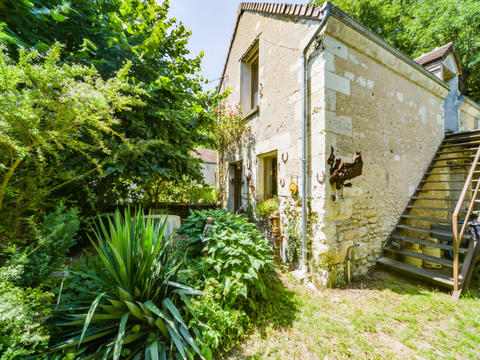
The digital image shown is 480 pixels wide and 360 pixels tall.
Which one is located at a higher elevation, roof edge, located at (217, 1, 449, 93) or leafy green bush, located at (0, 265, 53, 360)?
roof edge, located at (217, 1, 449, 93)

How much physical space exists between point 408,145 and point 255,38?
4.94 meters

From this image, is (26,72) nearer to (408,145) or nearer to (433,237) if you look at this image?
(408,145)

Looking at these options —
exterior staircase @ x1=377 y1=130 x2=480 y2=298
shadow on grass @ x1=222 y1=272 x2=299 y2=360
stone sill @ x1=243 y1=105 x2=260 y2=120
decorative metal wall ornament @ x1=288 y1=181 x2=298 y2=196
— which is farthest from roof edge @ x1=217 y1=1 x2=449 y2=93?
shadow on grass @ x1=222 y1=272 x2=299 y2=360

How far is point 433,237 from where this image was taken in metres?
4.75

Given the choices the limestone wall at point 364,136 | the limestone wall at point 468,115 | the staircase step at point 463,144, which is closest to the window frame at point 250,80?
the limestone wall at point 364,136

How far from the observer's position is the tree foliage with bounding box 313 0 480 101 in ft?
28.1

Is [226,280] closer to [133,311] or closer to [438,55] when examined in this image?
[133,311]

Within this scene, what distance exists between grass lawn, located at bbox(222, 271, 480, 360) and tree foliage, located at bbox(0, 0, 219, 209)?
3000mm

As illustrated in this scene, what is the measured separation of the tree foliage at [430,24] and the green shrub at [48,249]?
1466cm

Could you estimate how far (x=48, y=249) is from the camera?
1.99 metres

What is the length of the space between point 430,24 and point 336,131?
469 inches

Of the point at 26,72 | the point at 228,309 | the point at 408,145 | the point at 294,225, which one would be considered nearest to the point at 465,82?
the point at 408,145

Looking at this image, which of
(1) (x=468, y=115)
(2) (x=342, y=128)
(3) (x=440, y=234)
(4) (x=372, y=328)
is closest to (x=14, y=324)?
(4) (x=372, y=328)

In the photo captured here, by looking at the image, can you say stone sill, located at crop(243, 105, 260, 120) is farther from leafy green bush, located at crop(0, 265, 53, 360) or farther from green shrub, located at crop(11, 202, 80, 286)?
leafy green bush, located at crop(0, 265, 53, 360)
